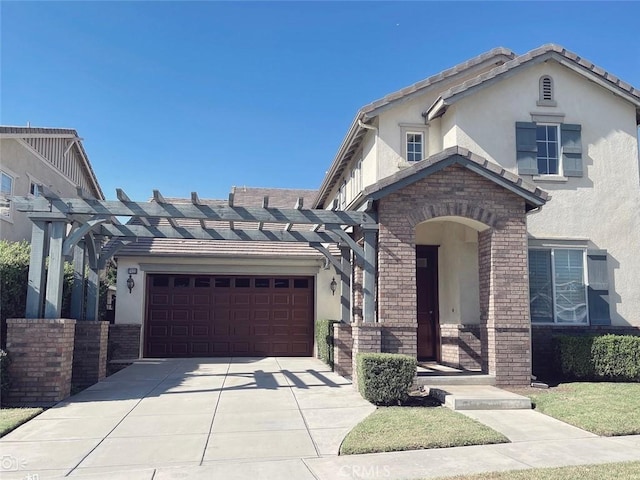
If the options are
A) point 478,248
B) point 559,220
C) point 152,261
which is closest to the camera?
point 478,248

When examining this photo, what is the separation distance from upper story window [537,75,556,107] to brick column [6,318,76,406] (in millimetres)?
11773

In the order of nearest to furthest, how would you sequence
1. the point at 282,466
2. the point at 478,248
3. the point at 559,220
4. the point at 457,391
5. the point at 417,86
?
the point at 282,466 < the point at 457,391 < the point at 478,248 < the point at 559,220 < the point at 417,86

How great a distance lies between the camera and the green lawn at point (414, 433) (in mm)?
6633

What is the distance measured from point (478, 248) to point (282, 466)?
23.9 feet

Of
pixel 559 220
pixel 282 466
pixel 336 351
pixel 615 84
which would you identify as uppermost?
pixel 615 84

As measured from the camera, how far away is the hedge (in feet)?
36.7

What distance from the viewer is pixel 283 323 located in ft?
53.7

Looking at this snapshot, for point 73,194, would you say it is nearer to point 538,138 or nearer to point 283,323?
point 283,323

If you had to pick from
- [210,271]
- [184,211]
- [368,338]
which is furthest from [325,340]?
[184,211]

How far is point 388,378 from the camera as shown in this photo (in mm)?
9031

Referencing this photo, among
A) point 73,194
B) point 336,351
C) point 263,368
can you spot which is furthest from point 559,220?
point 73,194

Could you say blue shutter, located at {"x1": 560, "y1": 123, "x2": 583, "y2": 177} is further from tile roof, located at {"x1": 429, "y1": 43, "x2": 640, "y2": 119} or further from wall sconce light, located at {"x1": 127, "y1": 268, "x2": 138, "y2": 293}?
wall sconce light, located at {"x1": 127, "y1": 268, "x2": 138, "y2": 293}

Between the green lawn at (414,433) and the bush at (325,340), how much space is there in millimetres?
5182

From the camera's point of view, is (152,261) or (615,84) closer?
(615,84)
